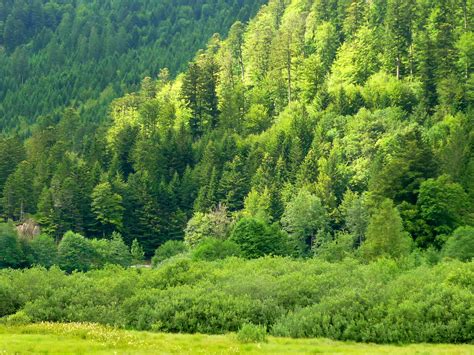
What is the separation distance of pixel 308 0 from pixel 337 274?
443ft

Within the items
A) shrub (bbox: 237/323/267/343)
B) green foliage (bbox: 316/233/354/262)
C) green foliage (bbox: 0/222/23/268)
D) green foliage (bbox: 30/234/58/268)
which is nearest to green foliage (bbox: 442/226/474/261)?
green foliage (bbox: 316/233/354/262)

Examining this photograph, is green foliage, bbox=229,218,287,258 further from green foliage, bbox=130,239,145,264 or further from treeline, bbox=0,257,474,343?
treeline, bbox=0,257,474,343

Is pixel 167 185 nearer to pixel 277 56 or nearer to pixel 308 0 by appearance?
pixel 277 56

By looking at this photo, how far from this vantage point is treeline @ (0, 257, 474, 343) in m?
52.7

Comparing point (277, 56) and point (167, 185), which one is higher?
point (277, 56)

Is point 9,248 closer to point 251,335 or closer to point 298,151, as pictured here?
point 298,151

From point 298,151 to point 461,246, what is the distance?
5631 cm

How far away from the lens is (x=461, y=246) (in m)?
83.8

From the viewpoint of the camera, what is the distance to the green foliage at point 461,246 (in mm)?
82500

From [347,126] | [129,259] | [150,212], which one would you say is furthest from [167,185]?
[347,126]

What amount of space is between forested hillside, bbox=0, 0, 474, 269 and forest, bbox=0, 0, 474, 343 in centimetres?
37

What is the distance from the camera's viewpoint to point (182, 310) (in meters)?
58.3

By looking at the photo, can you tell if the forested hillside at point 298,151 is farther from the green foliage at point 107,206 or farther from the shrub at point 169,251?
the shrub at point 169,251

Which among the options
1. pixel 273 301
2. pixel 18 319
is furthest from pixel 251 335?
pixel 18 319
